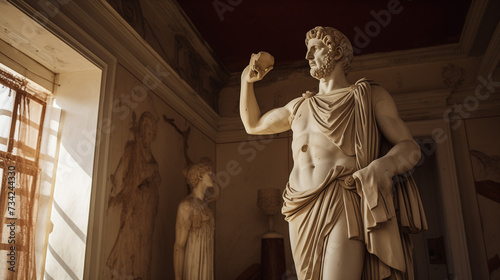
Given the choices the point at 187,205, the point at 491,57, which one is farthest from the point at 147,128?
the point at 491,57

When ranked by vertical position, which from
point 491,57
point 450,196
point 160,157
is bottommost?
point 450,196

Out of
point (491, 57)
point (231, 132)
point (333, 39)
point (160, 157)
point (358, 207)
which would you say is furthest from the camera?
point (231, 132)

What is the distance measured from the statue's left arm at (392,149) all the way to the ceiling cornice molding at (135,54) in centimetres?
243

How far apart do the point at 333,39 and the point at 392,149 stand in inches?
32.3

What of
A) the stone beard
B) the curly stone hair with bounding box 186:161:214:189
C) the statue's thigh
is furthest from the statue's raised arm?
the curly stone hair with bounding box 186:161:214:189

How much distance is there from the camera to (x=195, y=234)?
468 centimetres

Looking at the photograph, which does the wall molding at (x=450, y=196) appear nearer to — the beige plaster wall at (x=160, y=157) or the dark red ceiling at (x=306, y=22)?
the dark red ceiling at (x=306, y=22)

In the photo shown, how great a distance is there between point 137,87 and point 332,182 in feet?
8.95

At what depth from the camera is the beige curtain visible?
342cm

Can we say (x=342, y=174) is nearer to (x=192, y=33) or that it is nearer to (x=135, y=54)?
(x=135, y=54)

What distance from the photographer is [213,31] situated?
6227 millimetres

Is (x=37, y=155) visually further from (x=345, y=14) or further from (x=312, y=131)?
(x=345, y=14)

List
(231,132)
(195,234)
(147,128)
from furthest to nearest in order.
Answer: (231,132), (147,128), (195,234)

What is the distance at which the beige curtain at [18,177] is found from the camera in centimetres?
342
